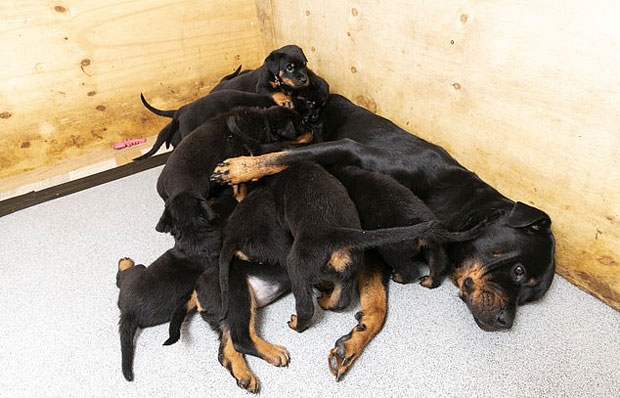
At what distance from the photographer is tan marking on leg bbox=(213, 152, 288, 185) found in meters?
2.28

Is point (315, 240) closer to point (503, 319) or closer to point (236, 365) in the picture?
point (236, 365)

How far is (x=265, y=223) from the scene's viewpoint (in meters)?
1.92

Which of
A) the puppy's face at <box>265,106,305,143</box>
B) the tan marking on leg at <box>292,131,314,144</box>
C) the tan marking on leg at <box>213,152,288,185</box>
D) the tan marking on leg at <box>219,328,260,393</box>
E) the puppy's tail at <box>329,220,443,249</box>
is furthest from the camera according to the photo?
the tan marking on leg at <box>292,131,314,144</box>

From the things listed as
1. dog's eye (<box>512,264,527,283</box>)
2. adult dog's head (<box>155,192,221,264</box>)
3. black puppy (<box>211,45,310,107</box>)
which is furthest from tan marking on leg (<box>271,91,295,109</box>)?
dog's eye (<box>512,264,527,283</box>)

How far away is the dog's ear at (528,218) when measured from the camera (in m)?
1.91

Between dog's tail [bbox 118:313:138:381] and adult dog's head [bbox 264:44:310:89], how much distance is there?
64.6 inches

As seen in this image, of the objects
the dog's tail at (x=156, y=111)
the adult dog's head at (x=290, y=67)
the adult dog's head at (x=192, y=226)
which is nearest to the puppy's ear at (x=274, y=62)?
the adult dog's head at (x=290, y=67)

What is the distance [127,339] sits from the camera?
1.86 m

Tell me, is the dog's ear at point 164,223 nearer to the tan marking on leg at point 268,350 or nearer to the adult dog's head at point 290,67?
the tan marking on leg at point 268,350

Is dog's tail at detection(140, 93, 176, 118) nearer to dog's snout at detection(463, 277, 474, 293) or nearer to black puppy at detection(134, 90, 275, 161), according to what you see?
black puppy at detection(134, 90, 275, 161)

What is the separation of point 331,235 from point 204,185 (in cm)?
77

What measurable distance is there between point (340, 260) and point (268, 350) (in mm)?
481

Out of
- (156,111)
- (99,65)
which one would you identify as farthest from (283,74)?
(99,65)

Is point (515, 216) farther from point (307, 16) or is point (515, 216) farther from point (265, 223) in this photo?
point (307, 16)
